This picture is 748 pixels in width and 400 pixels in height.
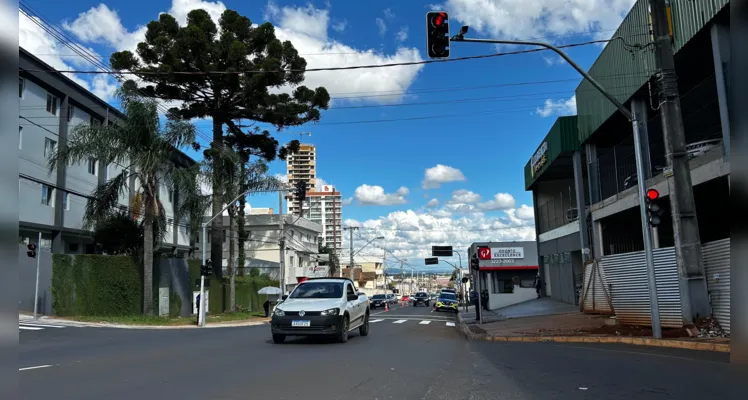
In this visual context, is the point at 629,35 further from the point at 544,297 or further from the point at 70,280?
the point at 70,280

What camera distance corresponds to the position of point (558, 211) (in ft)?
118

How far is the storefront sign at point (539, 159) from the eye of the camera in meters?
33.3

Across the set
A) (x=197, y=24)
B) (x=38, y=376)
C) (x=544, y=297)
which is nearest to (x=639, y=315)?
(x=38, y=376)

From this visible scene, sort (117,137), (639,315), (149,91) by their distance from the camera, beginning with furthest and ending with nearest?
(149,91) < (117,137) < (639,315)

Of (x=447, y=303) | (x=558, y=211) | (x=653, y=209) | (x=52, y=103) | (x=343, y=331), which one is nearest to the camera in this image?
(x=653, y=209)

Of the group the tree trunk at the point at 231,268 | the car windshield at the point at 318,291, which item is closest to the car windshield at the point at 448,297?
the tree trunk at the point at 231,268

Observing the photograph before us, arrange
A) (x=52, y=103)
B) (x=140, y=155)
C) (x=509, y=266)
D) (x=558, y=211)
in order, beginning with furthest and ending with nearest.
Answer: (x=509, y=266), (x=558, y=211), (x=52, y=103), (x=140, y=155)

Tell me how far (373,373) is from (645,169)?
16.0 m

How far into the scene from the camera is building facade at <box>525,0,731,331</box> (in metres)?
13.8

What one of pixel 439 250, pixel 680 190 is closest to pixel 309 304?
pixel 680 190

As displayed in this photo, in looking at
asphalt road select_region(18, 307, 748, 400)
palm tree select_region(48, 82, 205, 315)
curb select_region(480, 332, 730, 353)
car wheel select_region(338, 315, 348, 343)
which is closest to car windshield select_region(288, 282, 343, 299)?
car wheel select_region(338, 315, 348, 343)

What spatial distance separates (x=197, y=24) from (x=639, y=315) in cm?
3042

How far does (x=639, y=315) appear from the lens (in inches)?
632

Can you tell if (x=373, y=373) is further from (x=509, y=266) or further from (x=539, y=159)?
(x=509, y=266)
